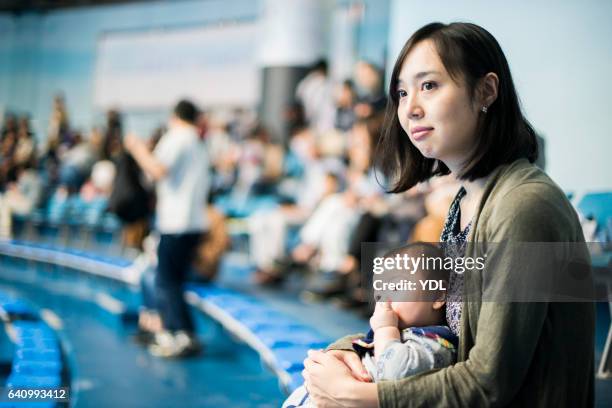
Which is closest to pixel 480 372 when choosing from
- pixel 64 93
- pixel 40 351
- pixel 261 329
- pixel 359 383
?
pixel 359 383

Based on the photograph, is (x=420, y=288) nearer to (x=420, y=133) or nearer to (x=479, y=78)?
(x=420, y=133)

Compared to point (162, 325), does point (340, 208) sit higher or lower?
higher

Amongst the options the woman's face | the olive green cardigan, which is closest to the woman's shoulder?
the olive green cardigan

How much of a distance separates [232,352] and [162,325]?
0.43m

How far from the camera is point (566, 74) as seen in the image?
172 centimetres

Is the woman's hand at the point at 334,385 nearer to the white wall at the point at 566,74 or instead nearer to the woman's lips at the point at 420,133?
the woman's lips at the point at 420,133

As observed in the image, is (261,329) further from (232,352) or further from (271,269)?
(271,269)

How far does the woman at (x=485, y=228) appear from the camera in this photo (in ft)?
3.19

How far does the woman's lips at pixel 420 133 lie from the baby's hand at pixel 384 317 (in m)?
0.31

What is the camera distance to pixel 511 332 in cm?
96

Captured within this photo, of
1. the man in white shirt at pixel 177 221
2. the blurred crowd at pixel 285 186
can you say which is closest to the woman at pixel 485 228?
the blurred crowd at pixel 285 186

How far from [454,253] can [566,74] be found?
818mm

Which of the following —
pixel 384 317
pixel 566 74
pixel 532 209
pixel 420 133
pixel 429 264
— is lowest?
pixel 384 317

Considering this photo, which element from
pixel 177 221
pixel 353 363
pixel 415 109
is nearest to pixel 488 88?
pixel 415 109
